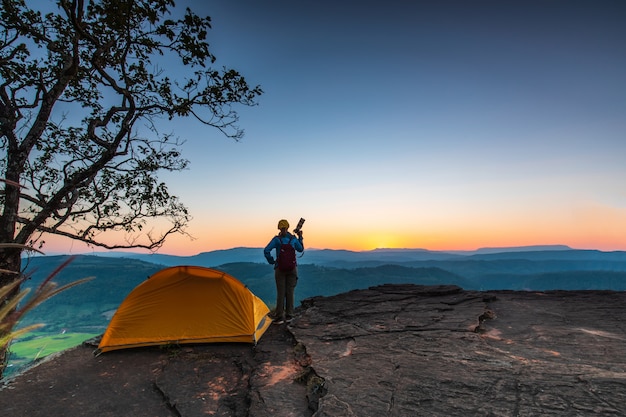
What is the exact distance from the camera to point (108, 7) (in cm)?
Answer: 966

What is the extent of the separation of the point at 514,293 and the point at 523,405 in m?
11.5

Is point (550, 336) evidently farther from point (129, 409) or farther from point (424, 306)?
point (129, 409)

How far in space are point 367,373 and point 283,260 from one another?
4650 millimetres

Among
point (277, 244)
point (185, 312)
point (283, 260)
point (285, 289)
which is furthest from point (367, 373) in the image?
point (185, 312)

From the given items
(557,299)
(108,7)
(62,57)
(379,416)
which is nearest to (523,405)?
(379,416)

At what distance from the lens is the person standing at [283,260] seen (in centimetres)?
1057

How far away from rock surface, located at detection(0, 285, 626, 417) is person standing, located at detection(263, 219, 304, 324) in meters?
0.96

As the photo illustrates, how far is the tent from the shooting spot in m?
8.93

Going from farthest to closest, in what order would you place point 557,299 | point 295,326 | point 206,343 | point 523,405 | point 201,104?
point 557,299 → point 201,104 → point 295,326 → point 206,343 → point 523,405

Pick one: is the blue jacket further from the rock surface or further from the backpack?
the rock surface

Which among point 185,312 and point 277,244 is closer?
point 185,312

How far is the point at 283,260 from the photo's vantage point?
415 inches

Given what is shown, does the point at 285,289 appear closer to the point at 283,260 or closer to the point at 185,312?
the point at 283,260

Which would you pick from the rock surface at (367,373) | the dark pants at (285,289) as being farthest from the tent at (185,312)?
the dark pants at (285,289)
